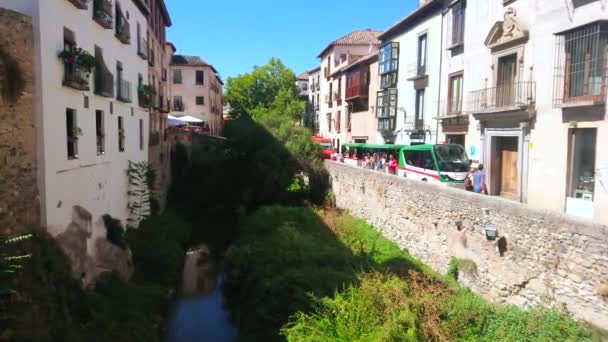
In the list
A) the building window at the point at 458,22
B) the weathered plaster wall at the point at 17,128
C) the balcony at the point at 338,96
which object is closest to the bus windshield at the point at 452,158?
the building window at the point at 458,22

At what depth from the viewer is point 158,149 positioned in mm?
22219

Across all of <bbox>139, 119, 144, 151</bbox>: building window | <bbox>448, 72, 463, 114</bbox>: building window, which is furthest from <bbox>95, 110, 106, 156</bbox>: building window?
<bbox>448, 72, 463, 114</bbox>: building window

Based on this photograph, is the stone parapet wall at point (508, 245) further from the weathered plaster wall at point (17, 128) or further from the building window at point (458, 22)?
the weathered plaster wall at point (17, 128)

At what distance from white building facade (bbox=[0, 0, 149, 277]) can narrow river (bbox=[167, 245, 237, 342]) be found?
133 inches

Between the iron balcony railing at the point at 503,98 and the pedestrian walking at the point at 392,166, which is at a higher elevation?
the iron balcony railing at the point at 503,98

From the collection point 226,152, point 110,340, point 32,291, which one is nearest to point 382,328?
point 110,340

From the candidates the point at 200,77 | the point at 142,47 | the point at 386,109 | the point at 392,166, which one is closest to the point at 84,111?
the point at 142,47

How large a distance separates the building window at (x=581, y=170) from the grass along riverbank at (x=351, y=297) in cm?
523

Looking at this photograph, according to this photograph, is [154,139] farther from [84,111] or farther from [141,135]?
[84,111]

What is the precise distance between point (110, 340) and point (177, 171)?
2032 cm

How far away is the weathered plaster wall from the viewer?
766cm

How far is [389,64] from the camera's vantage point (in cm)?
2795

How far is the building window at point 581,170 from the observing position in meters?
13.6

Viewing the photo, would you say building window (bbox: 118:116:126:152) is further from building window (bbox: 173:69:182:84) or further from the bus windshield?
building window (bbox: 173:69:182:84)
